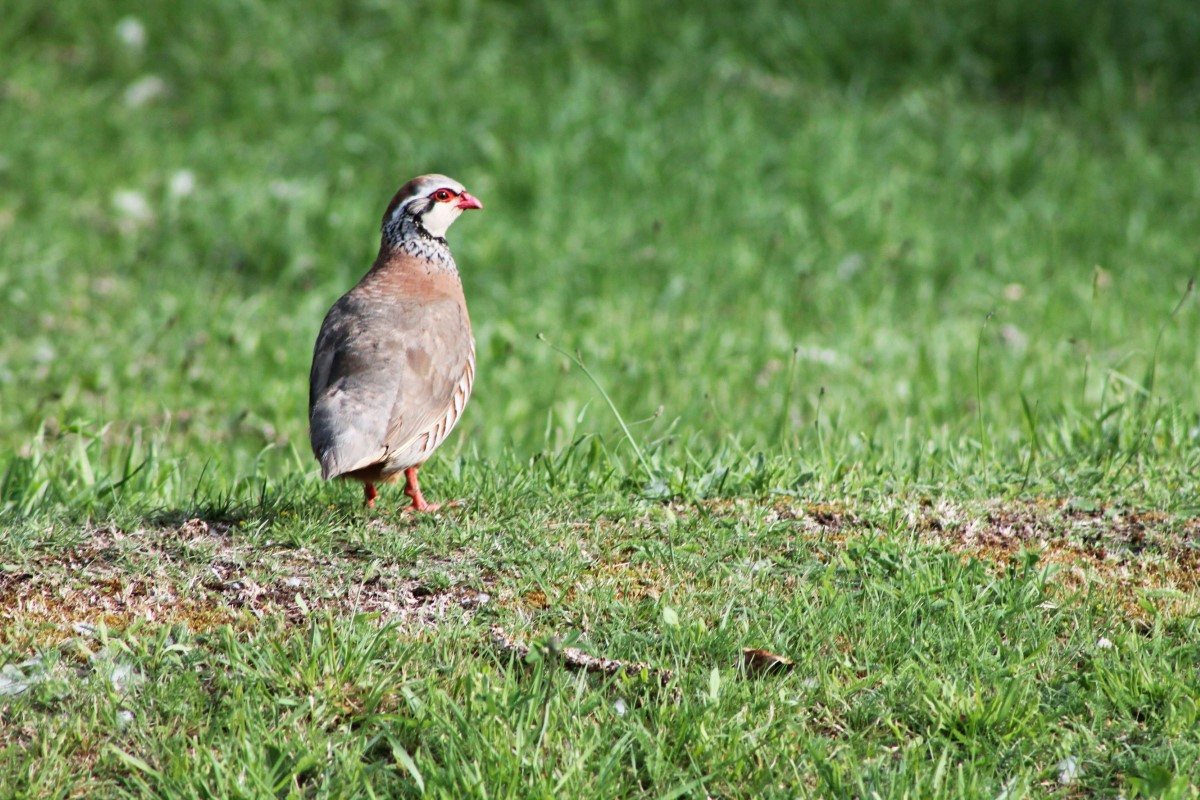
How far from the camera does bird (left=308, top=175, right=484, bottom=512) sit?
14.6 ft

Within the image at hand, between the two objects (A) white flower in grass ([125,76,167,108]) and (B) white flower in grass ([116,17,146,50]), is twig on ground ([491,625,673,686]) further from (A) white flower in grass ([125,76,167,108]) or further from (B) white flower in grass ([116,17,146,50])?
(B) white flower in grass ([116,17,146,50])

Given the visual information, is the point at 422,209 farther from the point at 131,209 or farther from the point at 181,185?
the point at 181,185

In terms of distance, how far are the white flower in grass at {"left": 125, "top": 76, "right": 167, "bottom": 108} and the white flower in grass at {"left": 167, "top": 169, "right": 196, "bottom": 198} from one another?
66.8 inches

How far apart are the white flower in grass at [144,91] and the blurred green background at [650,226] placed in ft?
0.11

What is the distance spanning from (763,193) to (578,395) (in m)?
3.30

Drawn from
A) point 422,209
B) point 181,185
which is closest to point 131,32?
point 181,185

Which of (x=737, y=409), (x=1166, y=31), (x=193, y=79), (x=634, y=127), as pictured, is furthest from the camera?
(x=1166, y=31)

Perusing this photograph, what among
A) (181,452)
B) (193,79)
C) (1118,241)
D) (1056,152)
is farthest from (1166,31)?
(181,452)

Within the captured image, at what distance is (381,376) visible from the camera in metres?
4.66

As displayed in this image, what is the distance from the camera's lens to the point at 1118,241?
9.44 m

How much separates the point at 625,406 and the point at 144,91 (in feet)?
20.7

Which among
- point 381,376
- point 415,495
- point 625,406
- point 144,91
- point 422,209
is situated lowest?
point 625,406

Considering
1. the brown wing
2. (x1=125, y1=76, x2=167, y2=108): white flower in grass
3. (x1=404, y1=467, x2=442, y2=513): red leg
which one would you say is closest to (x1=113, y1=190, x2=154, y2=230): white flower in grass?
(x1=125, y1=76, x2=167, y2=108): white flower in grass

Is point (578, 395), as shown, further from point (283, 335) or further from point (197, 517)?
point (197, 517)
